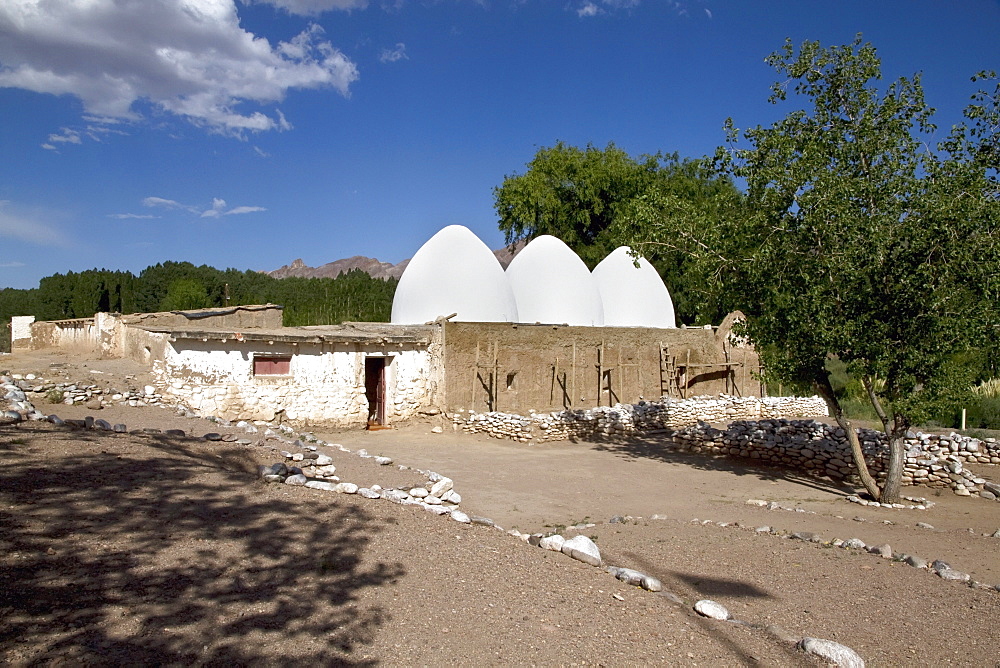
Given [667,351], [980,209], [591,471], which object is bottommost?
[591,471]

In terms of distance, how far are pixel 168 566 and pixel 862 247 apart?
9760mm

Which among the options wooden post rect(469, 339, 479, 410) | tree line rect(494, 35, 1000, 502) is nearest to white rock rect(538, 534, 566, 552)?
tree line rect(494, 35, 1000, 502)

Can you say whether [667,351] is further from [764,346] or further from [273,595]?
[273,595]

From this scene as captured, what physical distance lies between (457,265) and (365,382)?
4215 mm

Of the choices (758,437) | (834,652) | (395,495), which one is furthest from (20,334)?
(834,652)

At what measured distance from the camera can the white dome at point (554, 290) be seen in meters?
19.7

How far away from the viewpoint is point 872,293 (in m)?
10.1

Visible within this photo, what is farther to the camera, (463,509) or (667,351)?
(667,351)

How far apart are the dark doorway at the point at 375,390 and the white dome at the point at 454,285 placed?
86.4 inches

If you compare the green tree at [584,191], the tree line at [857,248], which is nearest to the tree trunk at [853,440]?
the tree line at [857,248]

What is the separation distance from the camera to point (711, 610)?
464cm

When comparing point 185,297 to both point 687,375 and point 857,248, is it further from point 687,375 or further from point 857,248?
point 857,248

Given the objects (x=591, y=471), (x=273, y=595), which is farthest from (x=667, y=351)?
(x=273, y=595)

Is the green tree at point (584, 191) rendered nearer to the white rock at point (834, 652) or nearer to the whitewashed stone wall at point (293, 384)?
the whitewashed stone wall at point (293, 384)
